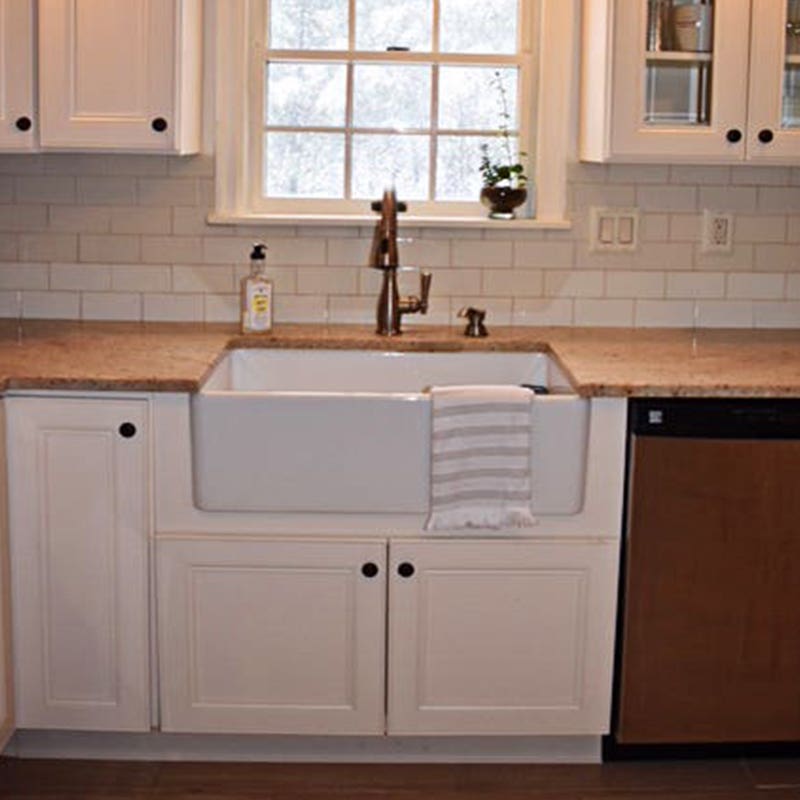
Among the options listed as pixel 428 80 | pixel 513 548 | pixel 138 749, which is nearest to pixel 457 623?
pixel 513 548

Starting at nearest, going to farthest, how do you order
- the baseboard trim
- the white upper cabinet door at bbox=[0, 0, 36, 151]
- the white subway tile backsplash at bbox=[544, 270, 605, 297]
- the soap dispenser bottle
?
the baseboard trim < the white upper cabinet door at bbox=[0, 0, 36, 151] < the soap dispenser bottle < the white subway tile backsplash at bbox=[544, 270, 605, 297]

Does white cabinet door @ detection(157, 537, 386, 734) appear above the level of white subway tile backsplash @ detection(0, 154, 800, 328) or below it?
below

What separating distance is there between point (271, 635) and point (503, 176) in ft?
4.71

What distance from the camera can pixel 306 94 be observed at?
3.99 metres

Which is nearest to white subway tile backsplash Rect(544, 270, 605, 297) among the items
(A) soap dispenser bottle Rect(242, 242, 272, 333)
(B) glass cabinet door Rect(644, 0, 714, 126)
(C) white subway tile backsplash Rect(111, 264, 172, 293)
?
(B) glass cabinet door Rect(644, 0, 714, 126)

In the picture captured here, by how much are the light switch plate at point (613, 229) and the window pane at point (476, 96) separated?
344 mm

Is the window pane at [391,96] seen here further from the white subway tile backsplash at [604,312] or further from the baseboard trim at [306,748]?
the baseboard trim at [306,748]

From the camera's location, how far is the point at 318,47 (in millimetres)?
3971

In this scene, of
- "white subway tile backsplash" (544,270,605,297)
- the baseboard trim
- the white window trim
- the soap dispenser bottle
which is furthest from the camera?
"white subway tile backsplash" (544,270,605,297)

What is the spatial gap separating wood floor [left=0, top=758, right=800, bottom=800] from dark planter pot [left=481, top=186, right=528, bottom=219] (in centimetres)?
145

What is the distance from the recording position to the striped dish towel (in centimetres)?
305

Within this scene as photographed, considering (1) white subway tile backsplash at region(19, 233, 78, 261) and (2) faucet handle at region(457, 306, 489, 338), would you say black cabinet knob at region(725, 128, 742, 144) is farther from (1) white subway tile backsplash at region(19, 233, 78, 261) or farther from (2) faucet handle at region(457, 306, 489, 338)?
(1) white subway tile backsplash at region(19, 233, 78, 261)

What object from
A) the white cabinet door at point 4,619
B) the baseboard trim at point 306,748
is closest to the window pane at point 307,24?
the white cabinet door at point 4,619

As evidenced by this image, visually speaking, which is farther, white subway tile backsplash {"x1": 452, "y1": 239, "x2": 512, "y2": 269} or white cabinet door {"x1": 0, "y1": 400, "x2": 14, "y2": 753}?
white subway tile backsplash {"x1": 452, "y1": 239, "x2": 512, "y2": 269}
